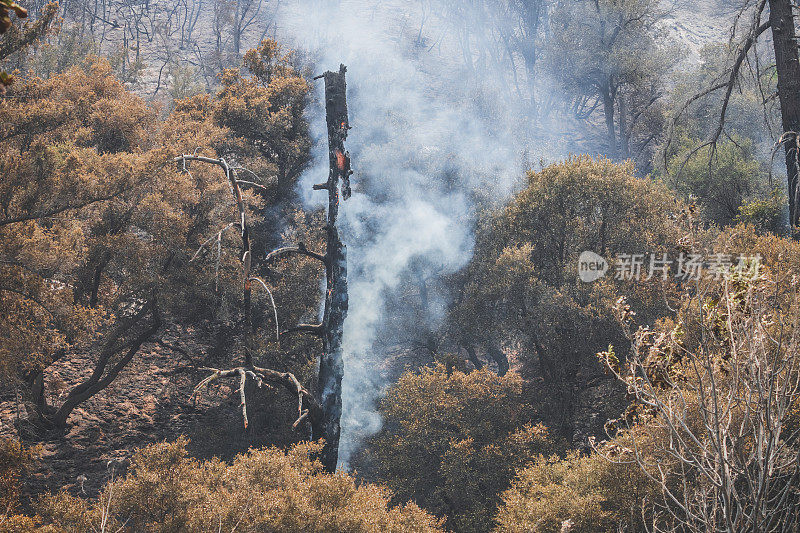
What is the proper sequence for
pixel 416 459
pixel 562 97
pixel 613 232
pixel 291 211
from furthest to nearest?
pixel 562 97
pixel 291 211
pixel 613 232
pixel 416 459

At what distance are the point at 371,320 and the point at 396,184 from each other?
6831 mm

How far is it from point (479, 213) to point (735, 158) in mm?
13297

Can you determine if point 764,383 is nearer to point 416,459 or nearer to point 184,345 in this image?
point 416,459

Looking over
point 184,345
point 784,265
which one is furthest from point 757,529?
point 184,345

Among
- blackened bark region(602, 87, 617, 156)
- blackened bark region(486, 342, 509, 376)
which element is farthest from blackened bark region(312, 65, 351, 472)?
blackened bark region(602, 87, 617, 156)

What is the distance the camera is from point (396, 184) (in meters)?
29.7

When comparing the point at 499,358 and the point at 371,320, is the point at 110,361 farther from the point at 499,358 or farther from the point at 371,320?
the point at 499,358

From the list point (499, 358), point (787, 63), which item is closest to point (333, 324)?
point (787, 63)

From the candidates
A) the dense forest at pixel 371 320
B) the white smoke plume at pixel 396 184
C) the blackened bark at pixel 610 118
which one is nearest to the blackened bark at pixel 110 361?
the dense forest at pixel 371 320

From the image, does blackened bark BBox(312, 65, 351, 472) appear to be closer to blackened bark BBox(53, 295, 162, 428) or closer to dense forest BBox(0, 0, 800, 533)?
dense forest BBox(0, 0, 800, 533)

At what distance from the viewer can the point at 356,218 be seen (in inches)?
1113

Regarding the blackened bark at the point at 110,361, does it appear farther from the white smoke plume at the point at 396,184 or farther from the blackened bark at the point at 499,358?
the blackened bark at the point at 499,358

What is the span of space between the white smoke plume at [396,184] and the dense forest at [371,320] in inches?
6.0

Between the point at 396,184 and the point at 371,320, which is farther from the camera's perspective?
the point at 396,184
